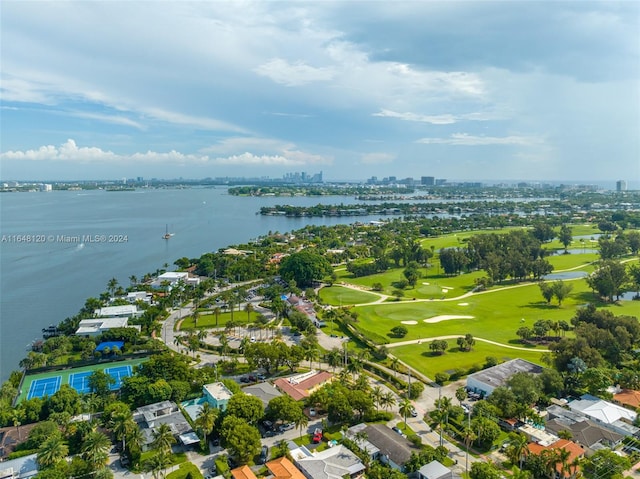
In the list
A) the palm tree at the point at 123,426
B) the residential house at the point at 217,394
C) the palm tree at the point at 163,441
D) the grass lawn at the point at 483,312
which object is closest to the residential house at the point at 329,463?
the residential house at the point at 217,394

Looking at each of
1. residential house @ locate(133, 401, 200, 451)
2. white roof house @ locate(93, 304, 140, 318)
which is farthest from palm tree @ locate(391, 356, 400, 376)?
white roof house @ locate(93, 304, 140, 318)

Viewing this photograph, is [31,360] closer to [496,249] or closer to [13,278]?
[13,278]

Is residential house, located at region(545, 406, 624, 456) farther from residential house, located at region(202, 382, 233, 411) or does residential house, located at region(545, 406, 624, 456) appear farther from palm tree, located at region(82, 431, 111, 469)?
palm tree, located at region(82, 431, 111, 469)

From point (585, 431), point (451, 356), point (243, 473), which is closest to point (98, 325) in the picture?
point (243, 473)

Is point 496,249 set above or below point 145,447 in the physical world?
above

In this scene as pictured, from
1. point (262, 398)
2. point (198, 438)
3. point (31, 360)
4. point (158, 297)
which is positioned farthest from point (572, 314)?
point (31, 360)

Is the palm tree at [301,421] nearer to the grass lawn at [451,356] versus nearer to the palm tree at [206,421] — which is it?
the palm tree at [206,421]

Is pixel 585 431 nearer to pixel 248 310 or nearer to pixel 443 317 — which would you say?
pixel 443 317
